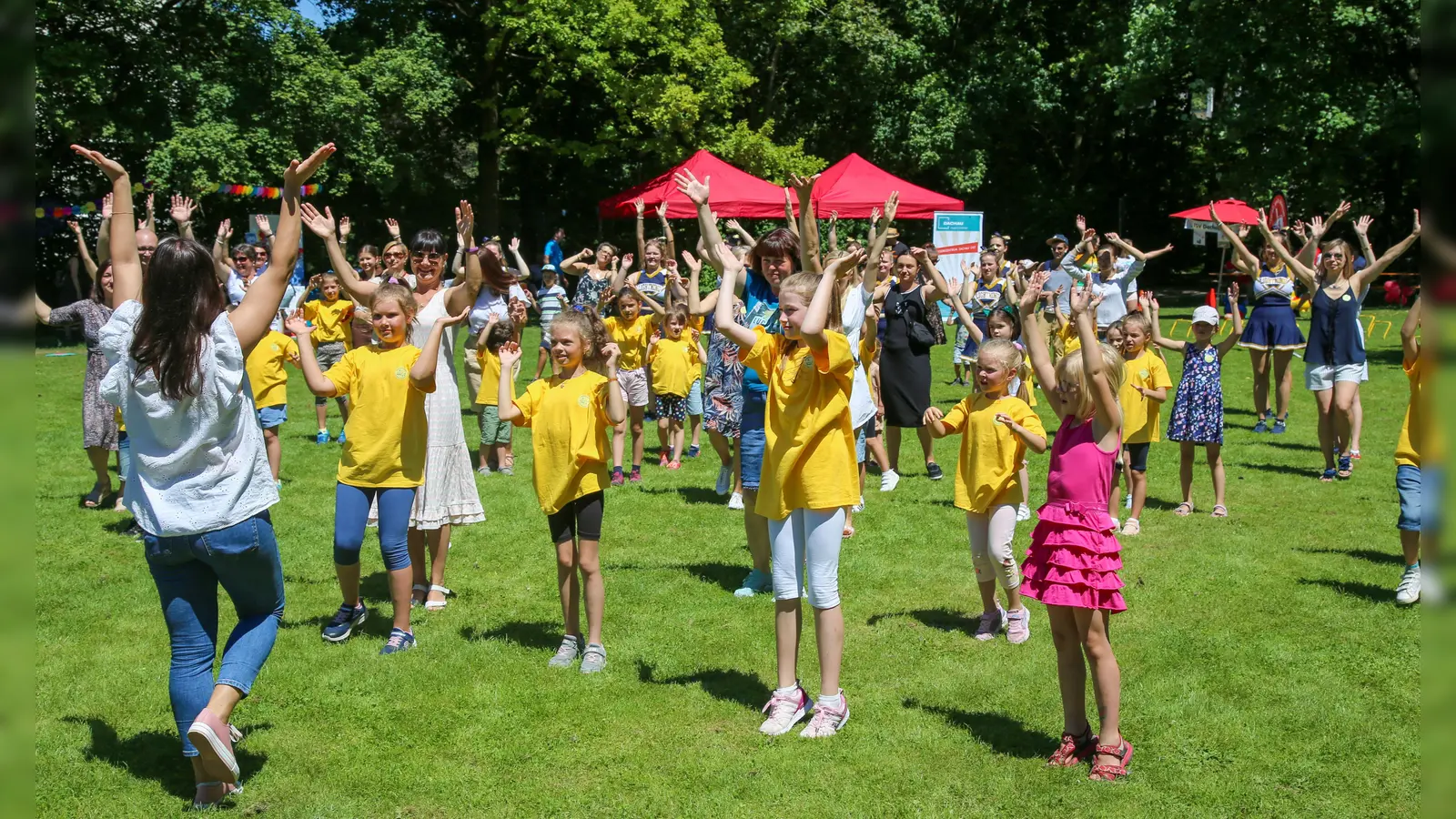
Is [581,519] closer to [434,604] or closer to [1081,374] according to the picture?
[434,604]

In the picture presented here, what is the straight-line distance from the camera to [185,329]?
4117 mm

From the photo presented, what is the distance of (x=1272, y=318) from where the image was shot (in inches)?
527

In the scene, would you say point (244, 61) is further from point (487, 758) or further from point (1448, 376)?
point (1448, 376)

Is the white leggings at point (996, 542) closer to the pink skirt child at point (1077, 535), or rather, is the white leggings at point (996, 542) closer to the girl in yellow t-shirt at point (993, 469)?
the girl in yellow t-shirt at point (993, 469)

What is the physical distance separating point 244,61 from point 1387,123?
24.8 metres

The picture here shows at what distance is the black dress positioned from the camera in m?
10.4

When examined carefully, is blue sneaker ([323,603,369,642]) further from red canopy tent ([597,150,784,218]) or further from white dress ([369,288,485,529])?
red canopy tent ([597,150,784,218])

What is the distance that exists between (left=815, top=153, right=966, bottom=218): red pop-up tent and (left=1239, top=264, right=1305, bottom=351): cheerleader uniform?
10157mm

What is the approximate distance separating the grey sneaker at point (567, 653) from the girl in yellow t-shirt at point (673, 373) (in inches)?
214

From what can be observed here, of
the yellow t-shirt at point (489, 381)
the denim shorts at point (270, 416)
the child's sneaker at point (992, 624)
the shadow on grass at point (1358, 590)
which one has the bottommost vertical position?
the child's sneaker at point (992, 624)

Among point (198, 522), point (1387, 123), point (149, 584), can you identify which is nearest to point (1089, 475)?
point (198, 522)

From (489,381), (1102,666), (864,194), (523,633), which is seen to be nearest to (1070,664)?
(1102,666)

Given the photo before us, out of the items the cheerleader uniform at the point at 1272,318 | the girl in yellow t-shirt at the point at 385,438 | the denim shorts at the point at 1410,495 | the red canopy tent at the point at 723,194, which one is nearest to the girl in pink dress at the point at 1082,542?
the girl in yellow t-shirt at the point at 385,438

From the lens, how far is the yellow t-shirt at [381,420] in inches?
245
